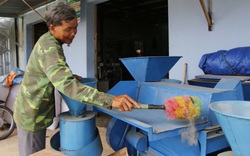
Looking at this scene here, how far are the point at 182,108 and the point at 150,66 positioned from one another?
802 millimetres

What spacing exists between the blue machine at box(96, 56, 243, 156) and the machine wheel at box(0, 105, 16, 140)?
2.34 m

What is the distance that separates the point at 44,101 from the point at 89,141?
51cm

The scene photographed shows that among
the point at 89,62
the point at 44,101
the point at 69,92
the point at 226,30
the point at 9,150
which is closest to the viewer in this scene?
the point at 69,92

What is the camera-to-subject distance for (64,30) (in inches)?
60.5

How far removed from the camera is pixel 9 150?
348 centimetres

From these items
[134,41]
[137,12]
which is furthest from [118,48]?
[137,12]

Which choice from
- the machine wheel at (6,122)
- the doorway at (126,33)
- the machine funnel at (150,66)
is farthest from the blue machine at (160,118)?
the doorway at (126,33)

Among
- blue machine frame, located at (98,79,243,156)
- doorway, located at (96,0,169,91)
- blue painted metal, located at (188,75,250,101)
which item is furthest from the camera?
doorway, located at (96,0,169,91)

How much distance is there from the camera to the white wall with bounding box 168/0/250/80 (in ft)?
9.50

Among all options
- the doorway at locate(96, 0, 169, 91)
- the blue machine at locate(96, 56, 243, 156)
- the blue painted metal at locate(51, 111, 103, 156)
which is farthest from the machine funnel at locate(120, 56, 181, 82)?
the doorway at locate(96, 0, 169, 91)

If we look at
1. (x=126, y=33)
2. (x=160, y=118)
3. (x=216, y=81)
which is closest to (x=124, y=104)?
(x=160, y=118)

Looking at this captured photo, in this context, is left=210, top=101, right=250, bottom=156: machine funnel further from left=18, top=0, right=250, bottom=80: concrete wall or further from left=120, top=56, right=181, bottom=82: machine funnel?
left=18, top=0, right=250, bottom=80: concrete wall

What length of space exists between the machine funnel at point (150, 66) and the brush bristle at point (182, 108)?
73 centimetres

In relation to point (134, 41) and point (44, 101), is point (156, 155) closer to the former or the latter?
point (44, 101)
